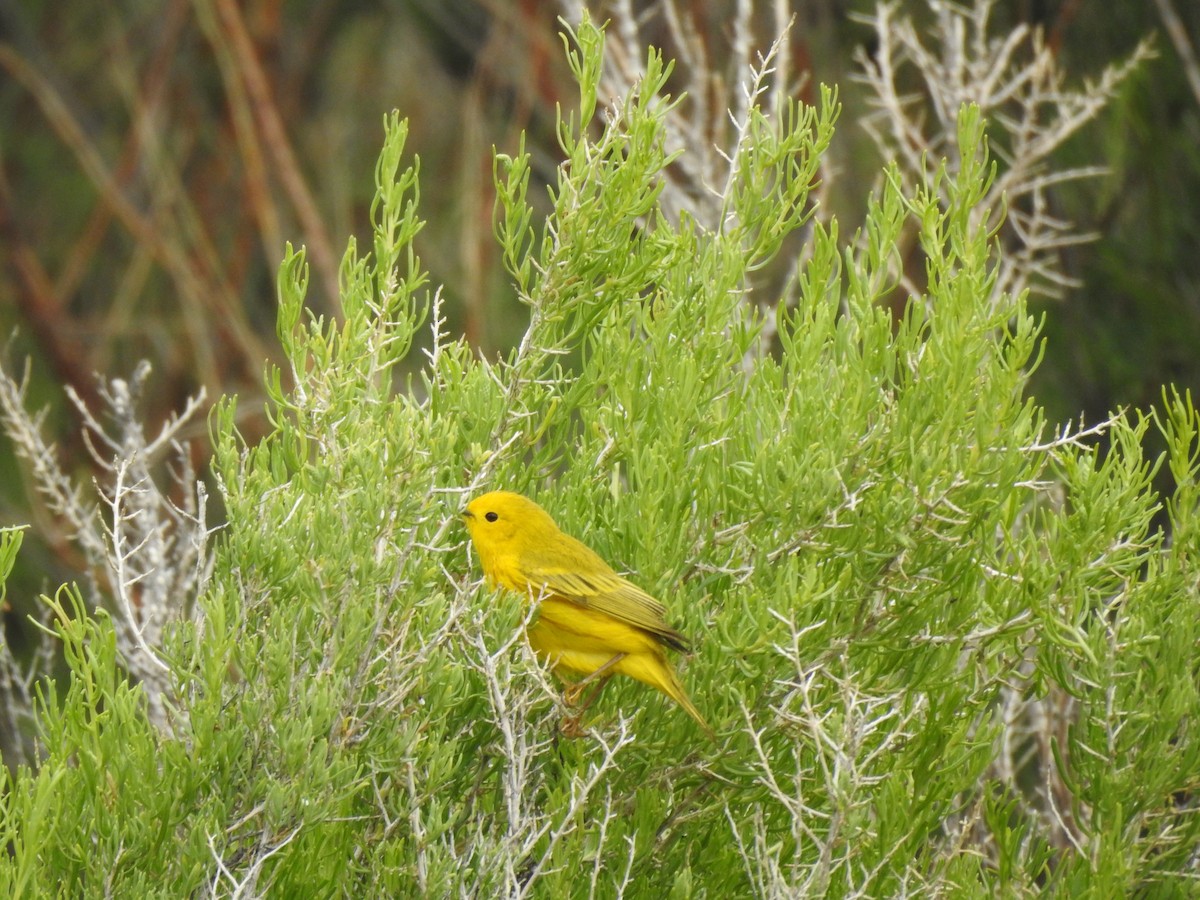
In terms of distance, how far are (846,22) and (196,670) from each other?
6501mm

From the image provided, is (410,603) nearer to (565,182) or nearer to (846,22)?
(565,182)

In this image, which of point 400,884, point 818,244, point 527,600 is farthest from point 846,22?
point 400,884

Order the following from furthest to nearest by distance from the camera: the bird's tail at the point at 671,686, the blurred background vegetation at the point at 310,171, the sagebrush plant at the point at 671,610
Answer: the blurred background vegetation at the point at 310,171, the bird's tail at the point at 671,686, the sagebrush plant at the point at 671,610

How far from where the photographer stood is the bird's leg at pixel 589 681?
124 inches

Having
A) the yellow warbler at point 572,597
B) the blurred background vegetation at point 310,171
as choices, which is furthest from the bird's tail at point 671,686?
the blurred background vegetation at point 310,171

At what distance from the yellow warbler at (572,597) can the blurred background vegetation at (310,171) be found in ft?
6.71

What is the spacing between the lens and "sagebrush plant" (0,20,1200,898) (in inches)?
107

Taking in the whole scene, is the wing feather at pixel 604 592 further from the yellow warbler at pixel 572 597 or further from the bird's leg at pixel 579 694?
the bird's leg at pixel 579 694

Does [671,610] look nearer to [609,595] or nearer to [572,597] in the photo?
[609,595]

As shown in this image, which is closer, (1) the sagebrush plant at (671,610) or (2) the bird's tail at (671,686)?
(1) the sagebrush plant at (671,610)

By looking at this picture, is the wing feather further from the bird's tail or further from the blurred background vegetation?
the blurred background vegetation

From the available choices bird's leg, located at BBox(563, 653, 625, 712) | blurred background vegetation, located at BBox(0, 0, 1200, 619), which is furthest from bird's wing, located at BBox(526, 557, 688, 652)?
blurred background vegetation, located at BBox(0, 0, 1200, 619)

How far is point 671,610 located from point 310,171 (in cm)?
1113

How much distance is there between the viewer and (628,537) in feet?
10.9
